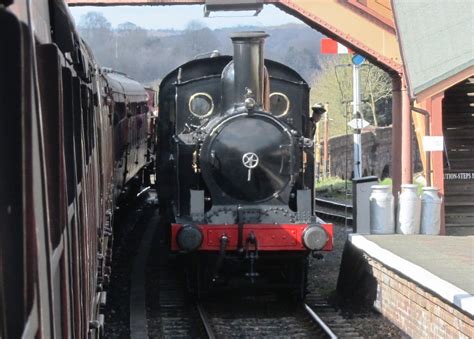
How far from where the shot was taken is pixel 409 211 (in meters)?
10.9

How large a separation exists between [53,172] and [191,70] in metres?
7.73

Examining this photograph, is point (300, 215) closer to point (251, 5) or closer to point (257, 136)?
point (257, 136)

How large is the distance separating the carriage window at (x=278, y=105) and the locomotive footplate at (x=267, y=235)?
61.6 inches

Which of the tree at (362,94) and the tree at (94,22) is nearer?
the tree at (362,94)

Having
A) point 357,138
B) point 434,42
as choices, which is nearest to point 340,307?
point 434,42

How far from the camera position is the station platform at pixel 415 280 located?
7.09m

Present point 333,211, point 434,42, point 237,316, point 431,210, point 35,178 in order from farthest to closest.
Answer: point 333,211
point 434,42
point 431,210
point 237,316
point 35,178

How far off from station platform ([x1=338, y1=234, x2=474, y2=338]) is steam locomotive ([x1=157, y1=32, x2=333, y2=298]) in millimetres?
842

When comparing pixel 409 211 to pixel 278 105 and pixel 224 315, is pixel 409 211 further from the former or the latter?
pixel 224 315

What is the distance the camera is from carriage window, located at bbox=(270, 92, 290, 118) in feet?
32.4

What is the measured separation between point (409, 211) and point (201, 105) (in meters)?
3.36

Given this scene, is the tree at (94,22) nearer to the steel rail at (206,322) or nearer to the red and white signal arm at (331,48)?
the red and white signal arm at (331,48)

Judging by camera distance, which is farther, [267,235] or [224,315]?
[224,315]

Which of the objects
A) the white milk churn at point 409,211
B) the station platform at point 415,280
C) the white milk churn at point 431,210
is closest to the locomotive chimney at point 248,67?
the station platform at point 415,280
